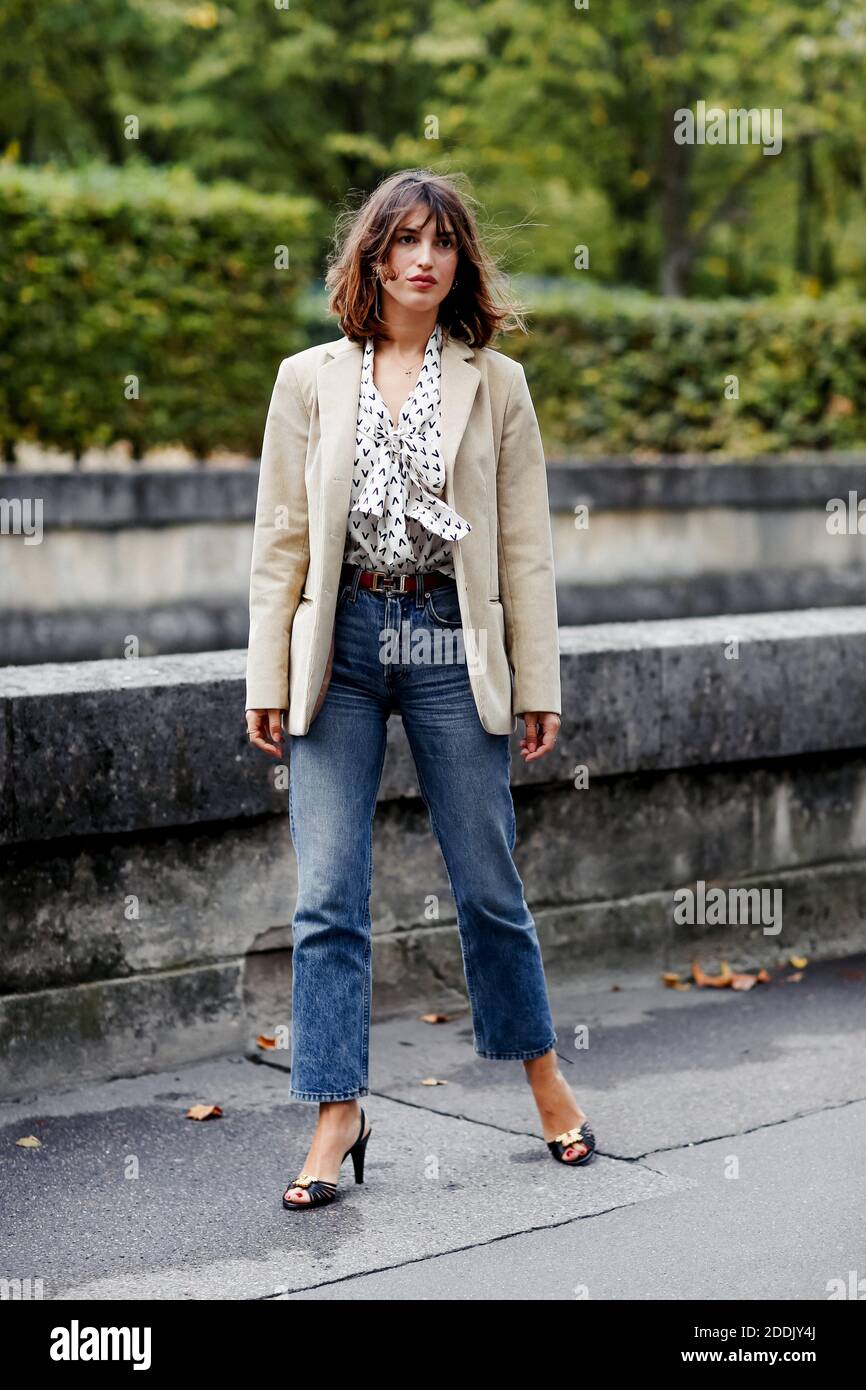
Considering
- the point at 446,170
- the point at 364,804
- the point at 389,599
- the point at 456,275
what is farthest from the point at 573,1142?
the point at 446,170

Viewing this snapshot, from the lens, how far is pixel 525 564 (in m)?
3.90

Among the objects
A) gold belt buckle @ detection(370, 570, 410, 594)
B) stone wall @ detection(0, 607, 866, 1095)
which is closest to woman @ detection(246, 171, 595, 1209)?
gold belt buckle @ detection(370, 570, 410, 594)

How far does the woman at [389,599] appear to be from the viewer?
12.3 ft

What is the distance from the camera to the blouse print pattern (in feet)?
12.2

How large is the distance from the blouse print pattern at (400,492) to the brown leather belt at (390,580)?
1cm

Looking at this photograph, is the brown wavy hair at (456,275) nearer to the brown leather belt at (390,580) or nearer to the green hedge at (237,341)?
the brown leather belt at (390,580)

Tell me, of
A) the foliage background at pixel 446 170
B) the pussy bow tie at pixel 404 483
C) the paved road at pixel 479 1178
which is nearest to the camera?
the paved road at pixel 479 1178

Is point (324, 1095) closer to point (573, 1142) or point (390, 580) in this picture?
point (573, 1142)

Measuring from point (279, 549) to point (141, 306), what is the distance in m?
8.88

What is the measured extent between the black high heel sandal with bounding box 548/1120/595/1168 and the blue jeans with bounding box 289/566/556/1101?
0.46 m

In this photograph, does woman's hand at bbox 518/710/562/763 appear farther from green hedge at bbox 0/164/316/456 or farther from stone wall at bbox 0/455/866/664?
green hedge at bbox 0/164/316/456

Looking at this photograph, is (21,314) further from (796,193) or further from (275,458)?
(796,193)

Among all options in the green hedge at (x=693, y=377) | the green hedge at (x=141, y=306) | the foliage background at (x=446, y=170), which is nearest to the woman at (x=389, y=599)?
the foliage background at (x=446, y=170)
